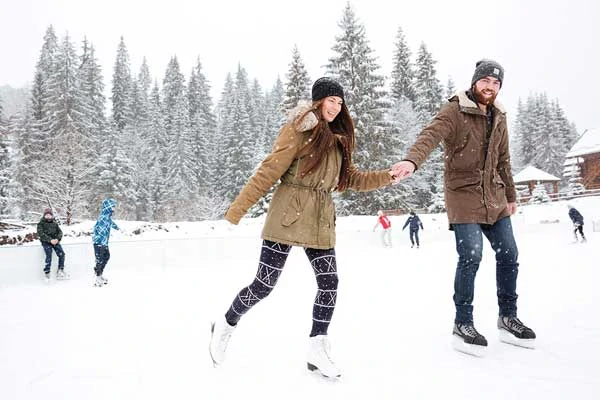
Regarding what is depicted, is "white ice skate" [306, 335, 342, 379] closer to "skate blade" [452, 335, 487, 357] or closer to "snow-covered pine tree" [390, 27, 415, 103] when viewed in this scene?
"skate blade" [452, 335, 487, 357]

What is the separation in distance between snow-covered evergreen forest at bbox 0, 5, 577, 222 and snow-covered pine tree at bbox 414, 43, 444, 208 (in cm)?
9

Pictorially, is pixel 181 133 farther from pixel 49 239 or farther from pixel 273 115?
pixel 49 239

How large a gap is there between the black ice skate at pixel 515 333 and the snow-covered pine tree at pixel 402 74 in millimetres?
38390

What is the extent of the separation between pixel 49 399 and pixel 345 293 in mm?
4397

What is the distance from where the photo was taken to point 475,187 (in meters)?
3.16

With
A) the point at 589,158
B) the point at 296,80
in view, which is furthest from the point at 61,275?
the point at 589,158

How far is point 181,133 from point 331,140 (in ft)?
132

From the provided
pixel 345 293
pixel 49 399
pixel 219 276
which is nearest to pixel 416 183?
pixel 219 276

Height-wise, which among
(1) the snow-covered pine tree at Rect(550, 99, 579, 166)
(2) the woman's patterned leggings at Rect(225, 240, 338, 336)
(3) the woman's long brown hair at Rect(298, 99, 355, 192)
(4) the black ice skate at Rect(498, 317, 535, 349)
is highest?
(1) the snow-covered pine tree at Rect(550, 99, 579, 166)

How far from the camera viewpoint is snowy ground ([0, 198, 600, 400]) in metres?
2.51

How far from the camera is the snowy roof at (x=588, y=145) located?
129 feet

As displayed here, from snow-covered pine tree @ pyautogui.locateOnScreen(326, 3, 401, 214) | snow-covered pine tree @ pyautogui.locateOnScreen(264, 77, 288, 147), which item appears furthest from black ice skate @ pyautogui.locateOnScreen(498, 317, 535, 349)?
snow-covered pine tree @ pyautogui.locateOnScreen(264, 77, 288, 147)

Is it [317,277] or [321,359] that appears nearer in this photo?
[321,359]

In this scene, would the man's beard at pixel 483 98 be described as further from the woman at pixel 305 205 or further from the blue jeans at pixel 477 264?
the woman at pixel 305 205
